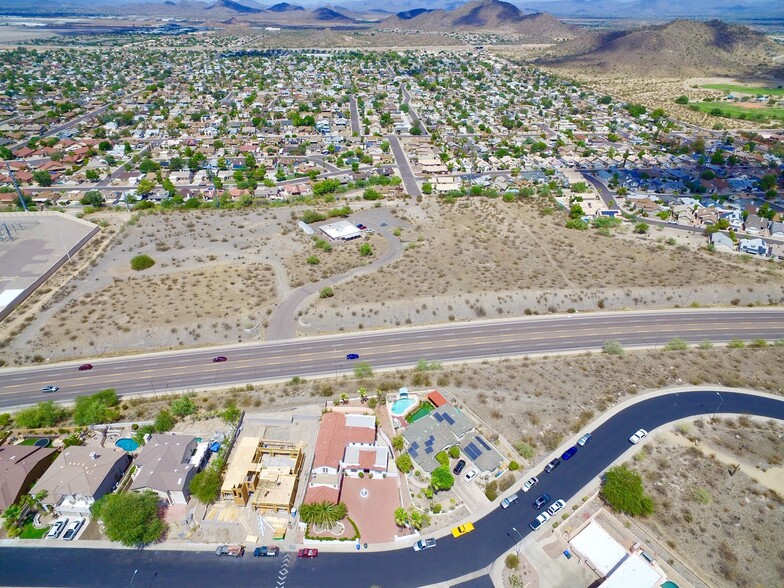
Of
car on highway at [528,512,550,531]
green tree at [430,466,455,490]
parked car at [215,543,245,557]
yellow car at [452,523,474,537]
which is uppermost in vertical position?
green tree at [430,466,455,490]

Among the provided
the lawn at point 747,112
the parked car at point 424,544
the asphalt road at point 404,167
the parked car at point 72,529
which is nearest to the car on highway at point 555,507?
the parked car at point 424,544

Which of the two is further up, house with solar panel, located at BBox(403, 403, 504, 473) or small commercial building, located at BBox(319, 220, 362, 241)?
small commercial building, located at BBox(319, 220, 362, 241)

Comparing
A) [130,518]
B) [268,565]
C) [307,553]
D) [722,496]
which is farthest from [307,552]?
[722,496]

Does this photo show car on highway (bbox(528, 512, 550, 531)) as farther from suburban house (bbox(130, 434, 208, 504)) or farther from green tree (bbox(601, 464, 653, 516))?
suburban house (bbox(130, 434, 208, 504))

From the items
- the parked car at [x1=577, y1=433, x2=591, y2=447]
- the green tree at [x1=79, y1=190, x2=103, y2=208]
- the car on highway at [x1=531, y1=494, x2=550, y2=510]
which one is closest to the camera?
the car on highway at [x1=531, y1=494, x2=550, y2=510]

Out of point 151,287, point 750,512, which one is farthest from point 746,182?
point 151,287

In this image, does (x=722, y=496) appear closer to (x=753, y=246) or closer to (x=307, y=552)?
(x=307, y=552)

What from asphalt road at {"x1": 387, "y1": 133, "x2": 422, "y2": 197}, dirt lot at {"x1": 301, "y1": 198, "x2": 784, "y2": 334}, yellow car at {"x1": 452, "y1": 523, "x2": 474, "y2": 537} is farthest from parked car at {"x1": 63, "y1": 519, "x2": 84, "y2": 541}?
asphalt road at {"x1": 387, "y1": 133, "x2": 422, "y2": 197}
